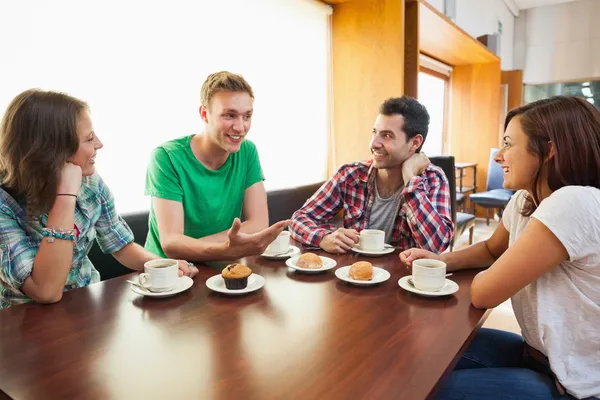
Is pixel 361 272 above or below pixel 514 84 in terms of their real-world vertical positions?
below

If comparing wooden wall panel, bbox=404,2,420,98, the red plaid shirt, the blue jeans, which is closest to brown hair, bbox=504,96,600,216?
the blue jeans

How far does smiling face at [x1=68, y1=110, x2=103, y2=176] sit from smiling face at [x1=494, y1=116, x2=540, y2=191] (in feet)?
3.85

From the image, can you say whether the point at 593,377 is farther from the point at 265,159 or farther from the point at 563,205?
the point at 265,159

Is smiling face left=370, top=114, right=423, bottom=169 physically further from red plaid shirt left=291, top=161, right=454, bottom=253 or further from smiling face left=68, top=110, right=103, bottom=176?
smiling face left=68, top=110, right=103, bottom=176

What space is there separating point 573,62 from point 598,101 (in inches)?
30.7

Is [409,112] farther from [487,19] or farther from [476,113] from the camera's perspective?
[487,19]

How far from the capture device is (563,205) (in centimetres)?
95

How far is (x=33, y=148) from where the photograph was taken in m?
1.13

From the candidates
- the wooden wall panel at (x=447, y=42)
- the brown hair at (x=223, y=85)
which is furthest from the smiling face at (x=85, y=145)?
the wooden wall panel at (x=447, y=42)

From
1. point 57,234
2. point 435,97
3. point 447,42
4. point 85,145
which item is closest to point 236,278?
point 57,234

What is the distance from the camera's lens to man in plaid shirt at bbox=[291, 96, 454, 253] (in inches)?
66.1

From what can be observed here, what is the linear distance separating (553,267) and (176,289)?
0.93 metres

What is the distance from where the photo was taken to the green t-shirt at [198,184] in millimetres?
1651

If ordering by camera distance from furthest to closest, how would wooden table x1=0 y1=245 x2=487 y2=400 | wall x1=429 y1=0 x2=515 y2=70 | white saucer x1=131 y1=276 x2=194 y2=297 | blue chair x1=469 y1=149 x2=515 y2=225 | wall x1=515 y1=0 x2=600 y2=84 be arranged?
wall x1=515 y1=0 x2=600 y2=84, wall x1=429 y1=0 x2=515 y2=70, blue chair x1=469 y1=149 x2=515 y2=225, white saucer x1=131 y1=276 x2=194 y2=297, wooden table x1=0 y1=245 x2=487 y2=400
